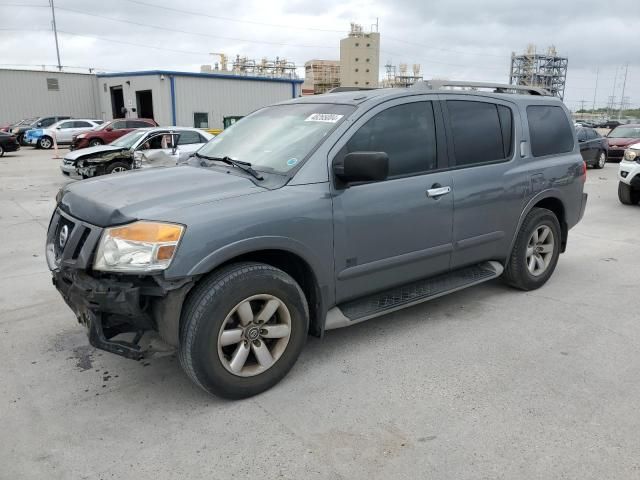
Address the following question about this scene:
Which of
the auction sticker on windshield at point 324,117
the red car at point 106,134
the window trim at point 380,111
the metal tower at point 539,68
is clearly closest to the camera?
the window trim at point 380,111

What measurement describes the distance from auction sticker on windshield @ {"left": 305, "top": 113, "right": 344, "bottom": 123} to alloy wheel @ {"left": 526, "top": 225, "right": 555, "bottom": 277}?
7.81 feet

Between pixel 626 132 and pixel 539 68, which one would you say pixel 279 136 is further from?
pixel 539 68

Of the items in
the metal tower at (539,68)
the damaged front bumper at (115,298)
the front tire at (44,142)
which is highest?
the metal tower at (539,68)

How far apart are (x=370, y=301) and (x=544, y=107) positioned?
279cm

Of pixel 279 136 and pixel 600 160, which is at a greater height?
pixel 279 136

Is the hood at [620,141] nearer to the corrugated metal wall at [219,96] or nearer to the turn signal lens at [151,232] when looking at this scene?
the corrugated metal wall at [219,96]

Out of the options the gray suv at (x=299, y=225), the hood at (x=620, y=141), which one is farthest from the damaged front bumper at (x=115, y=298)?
the hood at (x=620, y=141)

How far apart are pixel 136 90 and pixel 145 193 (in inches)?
1268

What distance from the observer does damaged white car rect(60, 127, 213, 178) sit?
12.6m

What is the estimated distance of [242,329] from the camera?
3107 mm

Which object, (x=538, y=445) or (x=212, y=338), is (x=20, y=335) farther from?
(x=538, y=445)

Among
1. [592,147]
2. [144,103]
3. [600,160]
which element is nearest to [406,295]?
[592,147]

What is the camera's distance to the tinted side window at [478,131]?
14.0ft

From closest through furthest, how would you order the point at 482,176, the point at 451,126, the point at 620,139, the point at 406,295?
the point at 406,295, the point at 451,126, the point at 482,176, the point at 620,139
